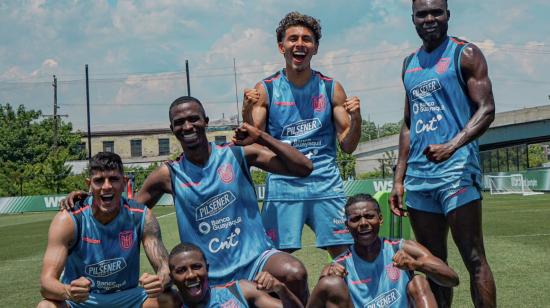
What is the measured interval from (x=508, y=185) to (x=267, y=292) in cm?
3660

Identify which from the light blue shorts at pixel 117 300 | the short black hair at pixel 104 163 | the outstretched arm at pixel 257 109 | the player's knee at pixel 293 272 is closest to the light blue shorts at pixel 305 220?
the outstretched arm at pixel 257 109

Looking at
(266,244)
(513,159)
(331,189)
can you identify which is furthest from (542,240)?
(513,159)

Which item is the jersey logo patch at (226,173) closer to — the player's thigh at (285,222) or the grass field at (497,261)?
the player's thigh at (285,222)

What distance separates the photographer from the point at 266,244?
5.15 metres

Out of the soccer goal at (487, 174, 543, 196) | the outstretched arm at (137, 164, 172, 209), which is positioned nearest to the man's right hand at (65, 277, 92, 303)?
the outstretched arm at (137, 164, 172, 209)

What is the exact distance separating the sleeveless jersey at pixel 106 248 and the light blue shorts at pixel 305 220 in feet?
3.66

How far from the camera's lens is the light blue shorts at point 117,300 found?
5.09 m

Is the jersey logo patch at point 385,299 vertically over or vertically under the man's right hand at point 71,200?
under

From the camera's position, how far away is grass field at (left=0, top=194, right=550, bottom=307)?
7.58 meters

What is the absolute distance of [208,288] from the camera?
4.74 meters

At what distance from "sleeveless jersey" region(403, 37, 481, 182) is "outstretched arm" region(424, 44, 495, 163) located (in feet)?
0.20

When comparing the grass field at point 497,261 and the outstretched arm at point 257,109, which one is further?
the grass field at point 497,261

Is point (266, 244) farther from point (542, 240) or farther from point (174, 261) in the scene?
point (542, 240)

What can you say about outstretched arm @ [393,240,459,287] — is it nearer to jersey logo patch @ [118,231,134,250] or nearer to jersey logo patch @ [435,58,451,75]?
jersey logo patch @ [435,58,451,75]
